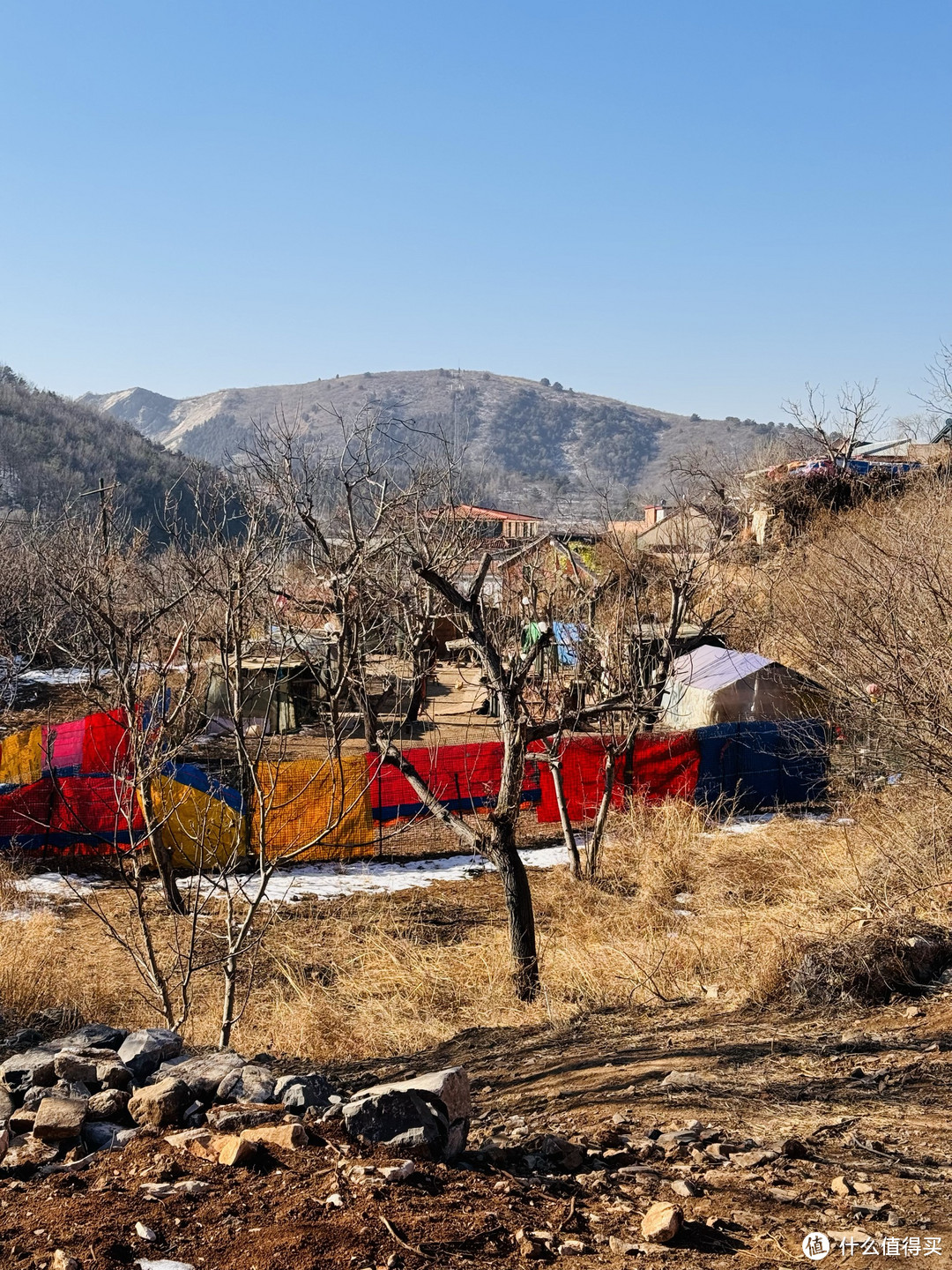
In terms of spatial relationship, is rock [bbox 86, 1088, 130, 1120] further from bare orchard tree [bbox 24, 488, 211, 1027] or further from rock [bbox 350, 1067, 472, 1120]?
bare orchard tree [bbox 24, 488, 211, 1027]

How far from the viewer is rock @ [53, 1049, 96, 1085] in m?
4.50

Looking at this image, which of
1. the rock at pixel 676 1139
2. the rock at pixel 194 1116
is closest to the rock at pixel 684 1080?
the rock at pixel 676 1139

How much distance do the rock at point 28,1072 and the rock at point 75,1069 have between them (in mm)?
24

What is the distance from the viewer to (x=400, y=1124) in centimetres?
380

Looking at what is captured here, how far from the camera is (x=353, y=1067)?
652cm

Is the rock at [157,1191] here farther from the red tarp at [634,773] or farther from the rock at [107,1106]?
the red tarp at [634,773]

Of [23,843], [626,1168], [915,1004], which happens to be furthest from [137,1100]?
[23,843]

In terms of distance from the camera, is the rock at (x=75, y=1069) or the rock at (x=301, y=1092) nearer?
the rock at (x=301, y=1092)

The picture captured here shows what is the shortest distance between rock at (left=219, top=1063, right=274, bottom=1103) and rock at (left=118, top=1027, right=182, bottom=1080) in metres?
0.56

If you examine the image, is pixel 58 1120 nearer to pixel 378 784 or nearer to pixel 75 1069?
pixel 75 1069

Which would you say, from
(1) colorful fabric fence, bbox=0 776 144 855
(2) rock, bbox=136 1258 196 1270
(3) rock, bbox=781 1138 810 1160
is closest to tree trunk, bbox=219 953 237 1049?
(2) rock, bbox=136 1258 196 1270

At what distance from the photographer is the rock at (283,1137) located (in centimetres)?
368

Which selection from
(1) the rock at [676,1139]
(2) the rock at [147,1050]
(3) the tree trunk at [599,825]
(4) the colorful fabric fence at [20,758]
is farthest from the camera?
(4) the colorful fabric fence at [20,758]

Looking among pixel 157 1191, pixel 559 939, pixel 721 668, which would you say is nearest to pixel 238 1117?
pixel 157 1191
